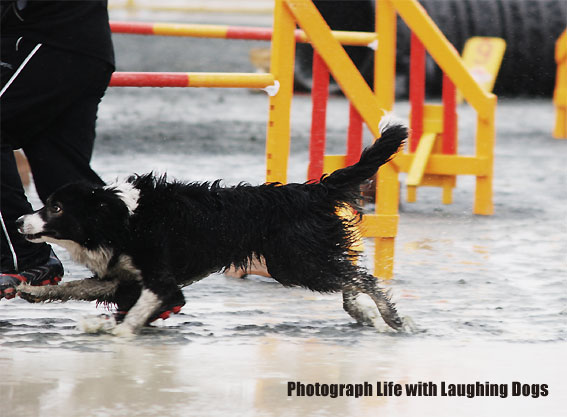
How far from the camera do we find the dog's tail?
4.50 meters

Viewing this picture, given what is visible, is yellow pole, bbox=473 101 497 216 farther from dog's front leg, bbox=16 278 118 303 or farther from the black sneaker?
dog's front leg, bbox=16 278 118 303

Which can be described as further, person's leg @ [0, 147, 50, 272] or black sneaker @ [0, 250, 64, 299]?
person's leg @ [0, 147, 50, 272]

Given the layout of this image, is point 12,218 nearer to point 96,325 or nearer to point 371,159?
point 96,325

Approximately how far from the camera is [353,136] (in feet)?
19.5

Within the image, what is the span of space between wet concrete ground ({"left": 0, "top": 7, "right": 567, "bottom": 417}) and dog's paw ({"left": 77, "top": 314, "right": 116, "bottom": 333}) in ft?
0.14

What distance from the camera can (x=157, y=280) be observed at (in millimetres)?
4289

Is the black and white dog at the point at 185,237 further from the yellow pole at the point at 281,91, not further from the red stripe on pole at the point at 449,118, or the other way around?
the red stripe on pole at the point at 449,118

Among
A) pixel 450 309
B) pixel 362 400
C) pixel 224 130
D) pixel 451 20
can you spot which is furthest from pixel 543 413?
pixel 451 20

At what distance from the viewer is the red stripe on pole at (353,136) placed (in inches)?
224

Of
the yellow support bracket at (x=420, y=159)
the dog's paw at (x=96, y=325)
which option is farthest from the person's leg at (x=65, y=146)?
the yellow support bracket at (x=420, y=159)

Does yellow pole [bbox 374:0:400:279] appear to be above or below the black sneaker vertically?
above

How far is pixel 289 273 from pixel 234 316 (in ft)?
1.20

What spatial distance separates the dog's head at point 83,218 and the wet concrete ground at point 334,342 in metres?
0.37

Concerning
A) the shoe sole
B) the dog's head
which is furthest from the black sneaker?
the dog's head
